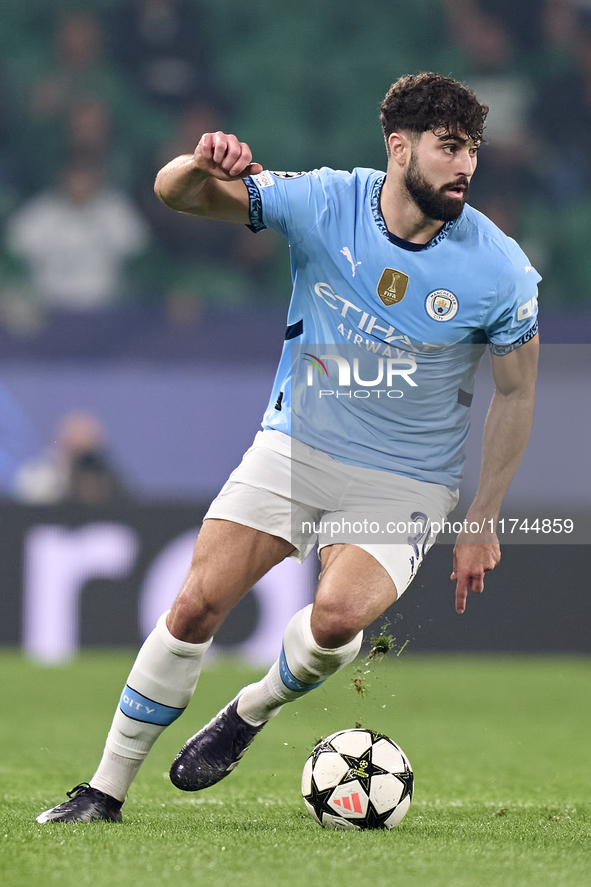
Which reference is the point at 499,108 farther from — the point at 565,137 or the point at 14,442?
the point at 14,442

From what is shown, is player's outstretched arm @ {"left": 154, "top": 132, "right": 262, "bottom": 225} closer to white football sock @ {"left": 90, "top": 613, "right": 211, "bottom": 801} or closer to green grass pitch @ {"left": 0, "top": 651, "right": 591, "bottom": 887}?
white football sock @ {"left": 90, "top": 613, "right": 211, "bottom": 801}

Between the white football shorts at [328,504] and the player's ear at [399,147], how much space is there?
0.96 metres

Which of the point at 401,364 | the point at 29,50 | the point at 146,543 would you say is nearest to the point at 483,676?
the point at 146,543

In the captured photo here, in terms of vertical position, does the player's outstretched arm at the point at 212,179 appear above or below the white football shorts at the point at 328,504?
above

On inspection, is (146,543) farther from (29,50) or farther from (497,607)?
(29,50)

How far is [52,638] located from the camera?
27.2 feet

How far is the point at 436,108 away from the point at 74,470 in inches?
218

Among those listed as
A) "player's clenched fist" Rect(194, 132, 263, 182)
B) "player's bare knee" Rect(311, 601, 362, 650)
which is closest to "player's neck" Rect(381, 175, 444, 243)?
"player's clenched fist" Rect(194, 132, 263, 182)

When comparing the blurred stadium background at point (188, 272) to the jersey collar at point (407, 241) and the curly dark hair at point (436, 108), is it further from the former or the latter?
the curly dark hair at point (436, 108)

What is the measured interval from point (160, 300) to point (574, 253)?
355cm

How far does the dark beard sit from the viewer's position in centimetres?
383

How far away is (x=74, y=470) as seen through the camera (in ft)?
29.0

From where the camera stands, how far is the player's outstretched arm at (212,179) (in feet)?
11.5

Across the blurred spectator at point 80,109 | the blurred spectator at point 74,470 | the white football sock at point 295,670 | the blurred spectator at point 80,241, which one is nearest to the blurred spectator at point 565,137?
the blurred spectator at point 80,109
